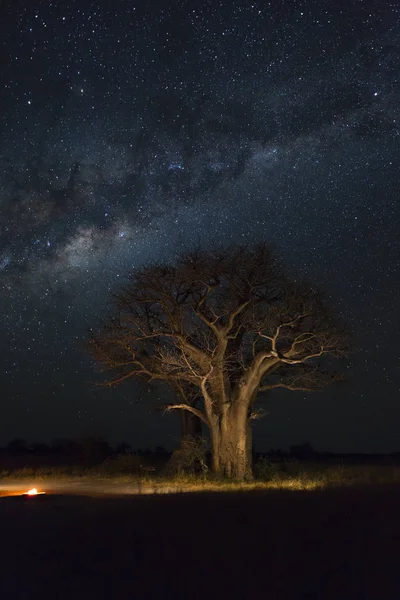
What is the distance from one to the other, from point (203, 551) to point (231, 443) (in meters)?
16.3

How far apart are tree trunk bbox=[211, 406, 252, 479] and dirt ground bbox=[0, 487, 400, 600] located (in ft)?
31.1

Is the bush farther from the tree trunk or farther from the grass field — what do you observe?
the grass field

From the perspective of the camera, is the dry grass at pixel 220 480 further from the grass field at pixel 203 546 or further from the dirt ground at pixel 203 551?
the dirt ground at pixel 203 551

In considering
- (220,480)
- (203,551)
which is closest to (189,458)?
(220,480)

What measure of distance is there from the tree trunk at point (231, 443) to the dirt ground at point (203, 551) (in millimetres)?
9492

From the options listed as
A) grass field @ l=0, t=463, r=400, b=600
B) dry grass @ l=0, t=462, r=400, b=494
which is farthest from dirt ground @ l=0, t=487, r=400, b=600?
dry grass @ l=0, t=462, r=400, b=494

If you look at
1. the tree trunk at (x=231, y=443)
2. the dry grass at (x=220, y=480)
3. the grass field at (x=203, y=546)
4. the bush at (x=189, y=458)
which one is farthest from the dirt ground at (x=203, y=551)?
the bush at (x=189, y=458)

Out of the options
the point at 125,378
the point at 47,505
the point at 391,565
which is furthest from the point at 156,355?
the point at 391,565

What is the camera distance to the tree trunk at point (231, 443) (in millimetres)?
25459

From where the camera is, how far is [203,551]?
966cm

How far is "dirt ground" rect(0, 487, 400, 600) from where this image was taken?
7605 millimetres

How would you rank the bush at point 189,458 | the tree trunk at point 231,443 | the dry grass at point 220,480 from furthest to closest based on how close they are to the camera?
the bush at point 189,458 < the tree trunk at point 231,443 < the dry grass at point 220,480

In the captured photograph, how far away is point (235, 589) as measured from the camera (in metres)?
7.55

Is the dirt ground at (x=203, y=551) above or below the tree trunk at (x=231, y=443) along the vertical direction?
below
